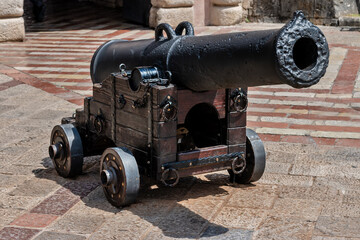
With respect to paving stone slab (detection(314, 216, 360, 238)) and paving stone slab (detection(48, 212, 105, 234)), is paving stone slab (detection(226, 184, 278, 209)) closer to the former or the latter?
paving stone slab (detection(314, 216, 360, 238))

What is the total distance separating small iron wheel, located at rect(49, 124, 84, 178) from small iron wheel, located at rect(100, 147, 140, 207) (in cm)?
53

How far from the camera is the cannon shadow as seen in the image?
3924 mm

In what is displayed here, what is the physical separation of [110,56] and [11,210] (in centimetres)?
130

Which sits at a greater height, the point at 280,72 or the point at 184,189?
the point at 280,72

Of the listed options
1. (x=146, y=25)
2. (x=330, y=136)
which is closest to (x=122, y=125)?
(x=330, y=136)

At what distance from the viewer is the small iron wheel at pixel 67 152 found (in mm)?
4848

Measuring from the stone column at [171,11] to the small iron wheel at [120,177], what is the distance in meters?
8.17

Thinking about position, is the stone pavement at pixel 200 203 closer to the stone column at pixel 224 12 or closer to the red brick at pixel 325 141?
the red brick at pixel 325 141

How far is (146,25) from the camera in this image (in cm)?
1327

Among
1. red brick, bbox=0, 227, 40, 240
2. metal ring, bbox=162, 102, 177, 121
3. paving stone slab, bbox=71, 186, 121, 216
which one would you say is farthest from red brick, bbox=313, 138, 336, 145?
red brick, bbox=0, 227, 40, 240

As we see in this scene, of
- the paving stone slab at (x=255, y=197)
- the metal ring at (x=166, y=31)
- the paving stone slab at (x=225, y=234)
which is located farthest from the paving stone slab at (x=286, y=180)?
the metal ring at (x=166, y=31)

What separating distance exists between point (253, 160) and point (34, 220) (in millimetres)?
1506

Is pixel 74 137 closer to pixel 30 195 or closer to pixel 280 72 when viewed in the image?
pixel 30 195

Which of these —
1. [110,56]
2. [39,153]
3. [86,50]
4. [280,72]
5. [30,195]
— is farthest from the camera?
[86,50]
